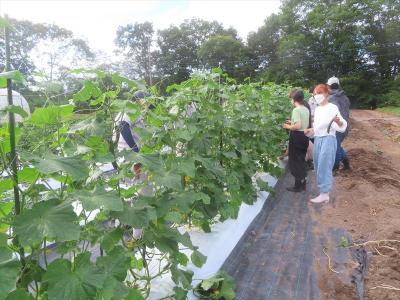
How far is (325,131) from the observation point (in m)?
4.40

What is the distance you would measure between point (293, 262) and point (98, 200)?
2.41 metres

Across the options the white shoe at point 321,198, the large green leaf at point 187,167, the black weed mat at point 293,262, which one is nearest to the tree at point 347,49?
the white shoe at point 321,198

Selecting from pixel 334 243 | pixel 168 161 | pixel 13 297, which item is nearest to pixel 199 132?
pixel 168 161

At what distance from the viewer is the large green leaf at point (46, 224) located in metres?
0.96

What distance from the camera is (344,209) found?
446cm

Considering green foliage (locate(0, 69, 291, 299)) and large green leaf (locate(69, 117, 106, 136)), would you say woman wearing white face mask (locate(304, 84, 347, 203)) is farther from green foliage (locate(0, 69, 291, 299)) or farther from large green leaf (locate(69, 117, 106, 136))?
large green leaf (locate(69, 117, 106, 136))

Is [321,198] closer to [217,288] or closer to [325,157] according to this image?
[325,157]

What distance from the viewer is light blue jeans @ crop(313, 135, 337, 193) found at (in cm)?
442

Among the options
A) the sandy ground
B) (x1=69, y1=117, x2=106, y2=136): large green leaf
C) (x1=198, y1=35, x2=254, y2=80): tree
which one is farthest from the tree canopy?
(x1=69, y1=117, x2=106, y2=136): large green leaf

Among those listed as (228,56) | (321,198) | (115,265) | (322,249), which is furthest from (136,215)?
(228,56)

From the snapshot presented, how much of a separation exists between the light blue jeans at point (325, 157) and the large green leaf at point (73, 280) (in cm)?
383

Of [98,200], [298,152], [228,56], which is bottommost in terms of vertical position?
[298,152]

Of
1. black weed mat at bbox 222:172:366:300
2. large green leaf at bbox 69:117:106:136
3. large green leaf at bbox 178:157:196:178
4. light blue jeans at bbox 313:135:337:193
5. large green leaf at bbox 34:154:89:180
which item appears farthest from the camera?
light blue jeans at bbox 313:135:337:193

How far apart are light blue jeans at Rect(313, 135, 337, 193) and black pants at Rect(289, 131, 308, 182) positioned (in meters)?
0.37
